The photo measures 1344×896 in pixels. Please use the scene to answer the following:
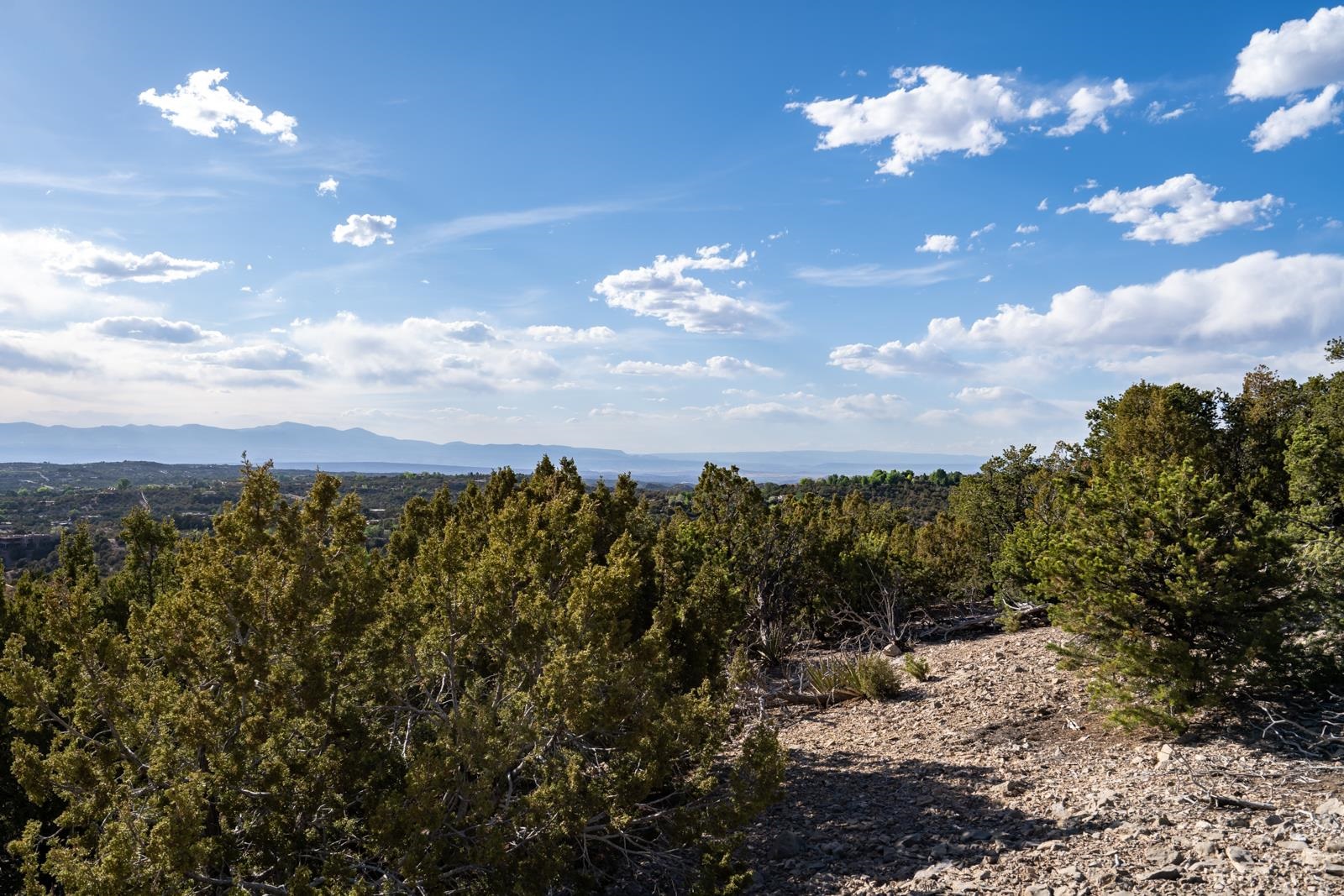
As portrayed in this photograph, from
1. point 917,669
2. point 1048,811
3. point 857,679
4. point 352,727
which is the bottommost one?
point 857,679

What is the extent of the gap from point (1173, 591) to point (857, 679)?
5.71 metres

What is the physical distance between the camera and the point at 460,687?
7500 mm

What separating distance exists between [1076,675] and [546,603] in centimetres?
835

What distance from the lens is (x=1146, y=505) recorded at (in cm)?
789

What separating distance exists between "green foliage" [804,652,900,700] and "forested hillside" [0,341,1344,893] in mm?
2981

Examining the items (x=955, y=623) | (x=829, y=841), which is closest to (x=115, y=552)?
(x=955, y=623)

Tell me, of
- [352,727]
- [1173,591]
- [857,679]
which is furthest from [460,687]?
[857,679]

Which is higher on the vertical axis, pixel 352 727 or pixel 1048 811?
pixel 352 727

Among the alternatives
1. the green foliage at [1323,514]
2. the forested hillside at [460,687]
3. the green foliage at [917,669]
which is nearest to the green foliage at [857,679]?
the green foliage at [917,669]

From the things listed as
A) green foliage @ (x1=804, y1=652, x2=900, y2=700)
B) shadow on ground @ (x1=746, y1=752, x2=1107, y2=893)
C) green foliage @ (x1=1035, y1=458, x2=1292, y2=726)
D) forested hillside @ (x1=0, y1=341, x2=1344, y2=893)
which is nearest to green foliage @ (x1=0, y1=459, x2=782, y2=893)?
forested hillside @ (x1=0, y1=341, x2=1344, y2=893)

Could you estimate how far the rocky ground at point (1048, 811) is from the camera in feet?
17.2

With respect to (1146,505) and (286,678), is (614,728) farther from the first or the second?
(1146,505)

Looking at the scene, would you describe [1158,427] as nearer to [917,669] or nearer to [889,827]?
[917,669]

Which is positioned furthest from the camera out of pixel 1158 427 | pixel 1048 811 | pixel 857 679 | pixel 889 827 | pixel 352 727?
pixel 1158 427
